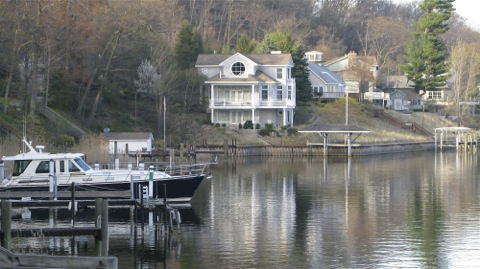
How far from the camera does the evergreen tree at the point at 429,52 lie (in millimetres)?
111500

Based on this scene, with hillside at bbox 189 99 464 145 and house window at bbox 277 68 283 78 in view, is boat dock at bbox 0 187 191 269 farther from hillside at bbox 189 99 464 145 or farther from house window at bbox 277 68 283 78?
house window at bbox 277 68 283 78

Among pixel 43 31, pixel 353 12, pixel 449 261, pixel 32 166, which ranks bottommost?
pixel 449 261

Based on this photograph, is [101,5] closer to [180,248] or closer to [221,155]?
[221,155]

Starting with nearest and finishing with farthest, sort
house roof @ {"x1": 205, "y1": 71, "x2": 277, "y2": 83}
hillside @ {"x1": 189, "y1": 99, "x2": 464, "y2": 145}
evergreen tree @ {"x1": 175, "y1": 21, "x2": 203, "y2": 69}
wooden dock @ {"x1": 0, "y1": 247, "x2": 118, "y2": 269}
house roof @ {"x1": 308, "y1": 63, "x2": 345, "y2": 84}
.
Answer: wooden dock @ {"x1": 0, "y1": 247, "x2": 118, "y2": 269} < hillside @ {"x1": 189, "y1": 99, "x2": 464, "y2": 145} < house roof @ {"x1": 205, "y1": 71, "x2": 277, "y2": 83} < evergreen tree @ {"x1": 175, "y1": 21, "x2": 203, "y2": 69} < house roof @ {"x1": 308, "y1": 63, "x2": 345, "y2": 84}

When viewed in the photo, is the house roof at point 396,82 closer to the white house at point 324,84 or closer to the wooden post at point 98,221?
the white house at point 324,84

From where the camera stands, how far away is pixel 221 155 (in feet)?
240

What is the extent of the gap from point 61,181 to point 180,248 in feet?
29.7

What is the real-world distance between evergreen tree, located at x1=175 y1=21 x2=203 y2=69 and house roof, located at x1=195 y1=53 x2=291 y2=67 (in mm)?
1930

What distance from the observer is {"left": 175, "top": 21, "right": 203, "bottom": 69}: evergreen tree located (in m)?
91.4

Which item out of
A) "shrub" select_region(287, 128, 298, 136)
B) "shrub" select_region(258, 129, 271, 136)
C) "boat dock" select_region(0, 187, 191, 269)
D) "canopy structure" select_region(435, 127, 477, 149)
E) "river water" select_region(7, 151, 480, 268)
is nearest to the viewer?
"boat dock" select_region(0, 187, 191, 269)

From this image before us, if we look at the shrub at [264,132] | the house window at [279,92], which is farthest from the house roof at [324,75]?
the shrub at [264,132]

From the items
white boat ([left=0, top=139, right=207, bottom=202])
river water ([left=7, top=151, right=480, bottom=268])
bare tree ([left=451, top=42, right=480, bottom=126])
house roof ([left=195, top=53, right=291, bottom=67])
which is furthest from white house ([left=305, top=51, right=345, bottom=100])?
white boat ([left=0, top=139, right=207, bottom=202])

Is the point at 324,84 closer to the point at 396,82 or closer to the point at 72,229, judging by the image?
the point at 396,82

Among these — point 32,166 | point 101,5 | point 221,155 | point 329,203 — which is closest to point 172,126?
point 221,155
